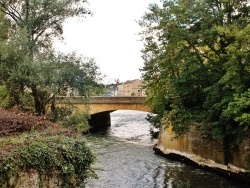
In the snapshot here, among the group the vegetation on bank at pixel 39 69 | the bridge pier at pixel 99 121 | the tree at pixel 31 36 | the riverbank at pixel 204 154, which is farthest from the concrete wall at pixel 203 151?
the bridge pier at pixel 99 121

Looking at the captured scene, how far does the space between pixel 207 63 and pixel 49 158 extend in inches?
528

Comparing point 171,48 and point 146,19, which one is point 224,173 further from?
point 146,19

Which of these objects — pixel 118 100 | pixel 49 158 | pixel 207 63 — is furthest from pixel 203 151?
pixel 118 100

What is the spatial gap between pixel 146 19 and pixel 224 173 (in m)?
11.3

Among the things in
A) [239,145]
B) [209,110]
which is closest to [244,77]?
[209,110]

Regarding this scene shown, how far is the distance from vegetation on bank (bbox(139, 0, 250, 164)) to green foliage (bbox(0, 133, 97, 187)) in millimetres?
8367

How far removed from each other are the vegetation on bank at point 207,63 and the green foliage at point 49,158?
837cm

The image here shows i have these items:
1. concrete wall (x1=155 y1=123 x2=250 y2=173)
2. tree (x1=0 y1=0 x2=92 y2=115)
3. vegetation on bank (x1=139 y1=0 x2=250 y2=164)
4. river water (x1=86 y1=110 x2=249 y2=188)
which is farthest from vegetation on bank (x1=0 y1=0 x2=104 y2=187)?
concrete wall (x1=155 y1=123 x2=250 y2=173)

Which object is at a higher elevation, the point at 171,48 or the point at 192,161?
the point at 171,48

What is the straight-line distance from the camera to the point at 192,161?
2147 cm

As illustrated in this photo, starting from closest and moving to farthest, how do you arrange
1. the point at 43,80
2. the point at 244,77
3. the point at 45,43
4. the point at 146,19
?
the point at 43,80 → the point at 244,77 → the point at 45,43 → the point at 146,19

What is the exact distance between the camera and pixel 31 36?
1752cm

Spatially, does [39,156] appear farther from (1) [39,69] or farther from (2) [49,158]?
(1) [39,69]

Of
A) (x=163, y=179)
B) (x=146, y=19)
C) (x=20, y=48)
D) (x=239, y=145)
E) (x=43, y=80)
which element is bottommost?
(x=163, y=179)
